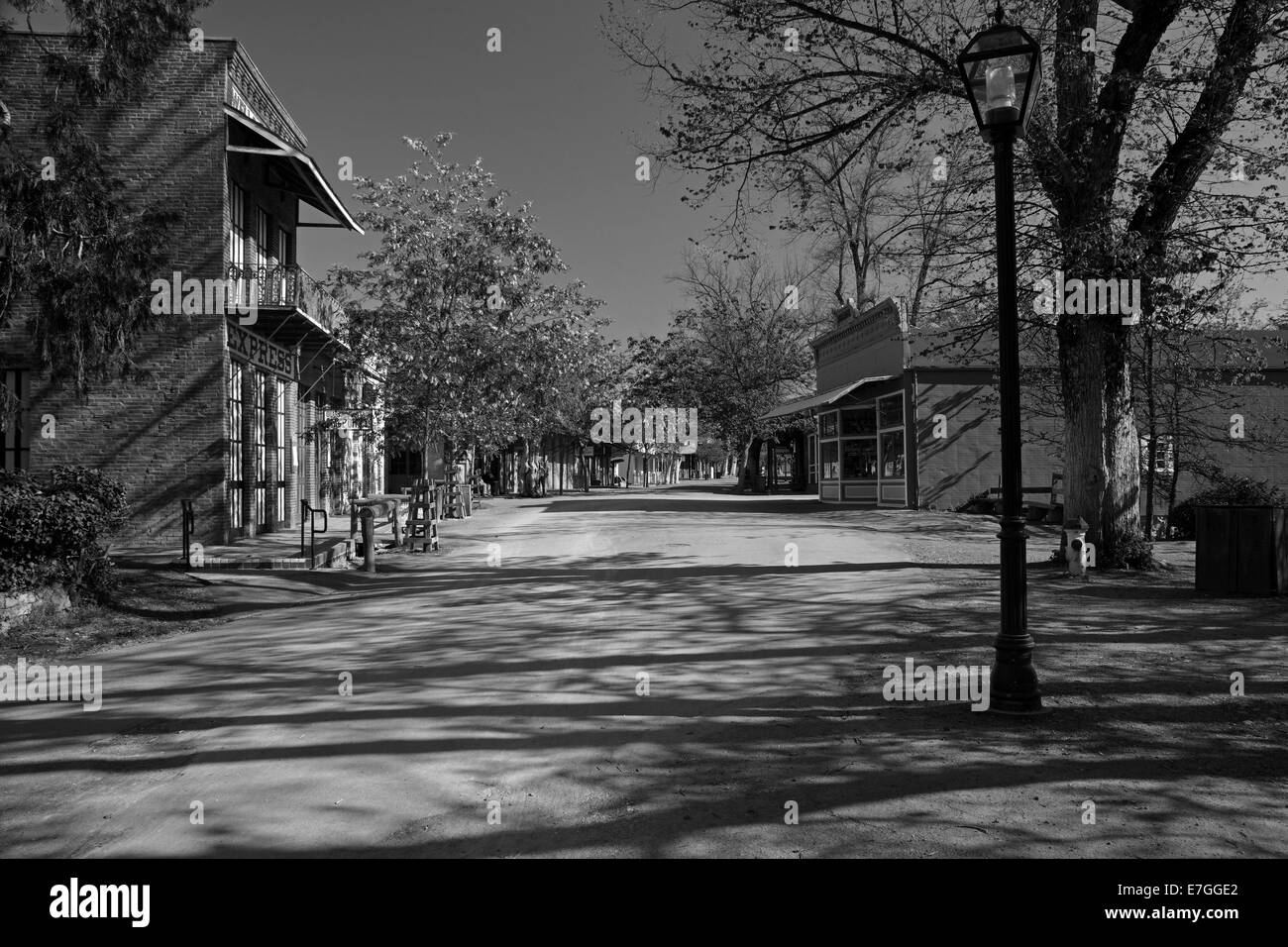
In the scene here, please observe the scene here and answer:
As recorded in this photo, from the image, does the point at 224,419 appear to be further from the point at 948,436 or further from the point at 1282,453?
the point at 1282,453

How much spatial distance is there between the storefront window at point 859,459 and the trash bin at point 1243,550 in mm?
16569

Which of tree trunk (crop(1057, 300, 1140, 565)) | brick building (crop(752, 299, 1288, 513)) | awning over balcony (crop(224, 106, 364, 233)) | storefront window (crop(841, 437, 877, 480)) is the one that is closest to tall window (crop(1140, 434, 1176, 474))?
brick building (crop(752, 299, 1288, 513))

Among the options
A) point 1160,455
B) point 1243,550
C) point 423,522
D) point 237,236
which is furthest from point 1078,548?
point 237,236

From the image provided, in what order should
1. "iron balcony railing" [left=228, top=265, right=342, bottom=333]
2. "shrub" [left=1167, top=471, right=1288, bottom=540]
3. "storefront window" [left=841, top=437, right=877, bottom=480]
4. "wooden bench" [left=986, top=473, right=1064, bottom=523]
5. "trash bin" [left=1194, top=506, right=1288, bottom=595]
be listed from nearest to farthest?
"trash bin" [left=1194, top=506, right=1288, bottom=595]
"shrub" [left=1167, top=471, right=1288, bottom=540]
"iron balcony railing" [left=228, top=265, right=342, bottom=333]
"wooden bench" [left=986, top=473, right=1064, bottom=523]
"storefront window" [left=841, top=437, right=877, bottom=480]

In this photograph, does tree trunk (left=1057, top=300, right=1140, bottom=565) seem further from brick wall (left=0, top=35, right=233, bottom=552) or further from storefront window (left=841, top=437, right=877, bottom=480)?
storefront window (left=841, top=437, right=877, bottom=480)

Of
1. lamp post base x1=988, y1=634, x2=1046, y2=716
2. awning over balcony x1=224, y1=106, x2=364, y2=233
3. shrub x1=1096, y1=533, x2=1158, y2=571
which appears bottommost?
lamp post base x1=988, y1=634, x2=1046, y2=716

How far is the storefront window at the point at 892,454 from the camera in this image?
82.6 feet

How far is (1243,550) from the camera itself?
33.9 ft

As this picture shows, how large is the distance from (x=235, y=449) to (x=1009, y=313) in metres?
15.9

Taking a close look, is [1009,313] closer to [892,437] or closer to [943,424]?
[943,424]

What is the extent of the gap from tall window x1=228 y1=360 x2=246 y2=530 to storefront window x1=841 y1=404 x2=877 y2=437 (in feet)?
57.6

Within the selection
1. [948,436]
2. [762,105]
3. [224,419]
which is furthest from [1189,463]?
[224,419]

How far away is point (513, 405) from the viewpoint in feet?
74.3

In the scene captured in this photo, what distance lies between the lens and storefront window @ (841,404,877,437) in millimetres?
27391
